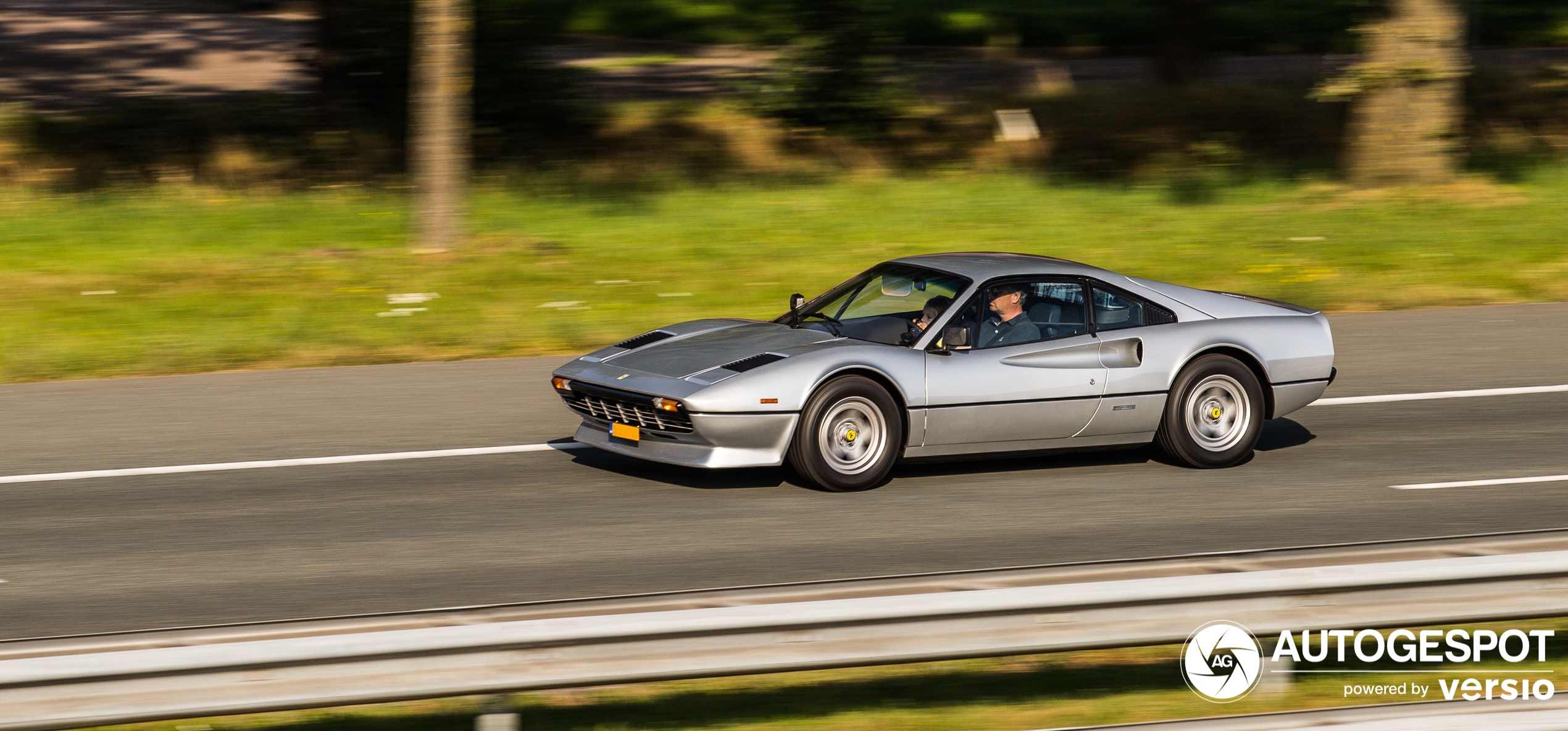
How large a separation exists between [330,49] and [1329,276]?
41.1 feet

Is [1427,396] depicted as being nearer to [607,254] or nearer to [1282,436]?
[1282,436]

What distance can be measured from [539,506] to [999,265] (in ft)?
9.37

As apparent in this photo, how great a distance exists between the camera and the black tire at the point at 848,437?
8.29 m

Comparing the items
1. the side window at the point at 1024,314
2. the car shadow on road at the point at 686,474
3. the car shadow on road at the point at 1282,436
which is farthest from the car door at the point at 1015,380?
the car shadow on road at the point at 1282,436

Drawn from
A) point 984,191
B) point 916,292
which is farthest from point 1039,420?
point 984,191

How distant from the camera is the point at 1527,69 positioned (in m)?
23.8

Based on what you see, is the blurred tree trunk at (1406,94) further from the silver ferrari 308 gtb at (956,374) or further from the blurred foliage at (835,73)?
the silver ferrari 308 gtb at (956,374)

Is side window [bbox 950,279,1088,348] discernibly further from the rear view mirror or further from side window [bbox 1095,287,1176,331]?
the rear view mirror

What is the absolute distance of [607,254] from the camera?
16.6m

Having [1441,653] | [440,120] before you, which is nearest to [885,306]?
[1441,653]

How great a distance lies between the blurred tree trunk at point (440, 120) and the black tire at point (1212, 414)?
356 inches

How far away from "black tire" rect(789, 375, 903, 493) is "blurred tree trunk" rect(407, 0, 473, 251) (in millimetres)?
8650

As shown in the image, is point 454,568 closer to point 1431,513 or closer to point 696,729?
point 696,729

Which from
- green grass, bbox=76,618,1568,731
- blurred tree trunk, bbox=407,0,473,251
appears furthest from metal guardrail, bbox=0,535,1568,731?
blurred tree trunk, bbox=407,0,473,251
